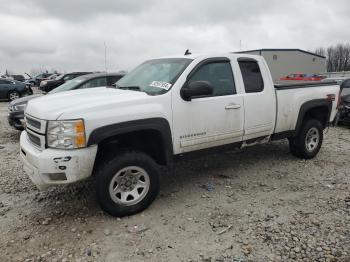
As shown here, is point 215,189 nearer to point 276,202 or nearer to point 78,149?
point 276,202

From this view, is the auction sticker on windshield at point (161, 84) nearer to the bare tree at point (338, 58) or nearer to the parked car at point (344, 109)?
the parked car at point (344, 109)

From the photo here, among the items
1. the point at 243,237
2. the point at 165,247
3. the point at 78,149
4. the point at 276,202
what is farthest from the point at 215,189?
the point at 78,149

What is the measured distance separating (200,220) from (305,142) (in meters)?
3.11

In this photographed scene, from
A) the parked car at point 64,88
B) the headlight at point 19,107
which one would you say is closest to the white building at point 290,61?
the parked car at point 64,88

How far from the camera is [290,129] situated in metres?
5.73

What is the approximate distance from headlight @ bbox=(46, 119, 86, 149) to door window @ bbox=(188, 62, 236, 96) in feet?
5.56

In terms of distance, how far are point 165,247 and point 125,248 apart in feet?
1.32

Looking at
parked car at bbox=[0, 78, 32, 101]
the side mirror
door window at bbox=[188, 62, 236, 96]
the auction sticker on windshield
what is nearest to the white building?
parked car at bbox=[0, 78, 32, 101]

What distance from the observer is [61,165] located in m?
3.53

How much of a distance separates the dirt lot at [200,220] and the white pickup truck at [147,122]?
1.49ft

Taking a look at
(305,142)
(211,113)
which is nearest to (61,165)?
(211,113)

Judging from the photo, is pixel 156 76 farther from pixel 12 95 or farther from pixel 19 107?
pixel 12 95

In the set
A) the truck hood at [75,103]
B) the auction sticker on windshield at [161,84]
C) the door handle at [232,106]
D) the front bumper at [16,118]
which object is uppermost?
the auction sticker on windshield at [161,84]

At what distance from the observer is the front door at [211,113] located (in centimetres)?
429
